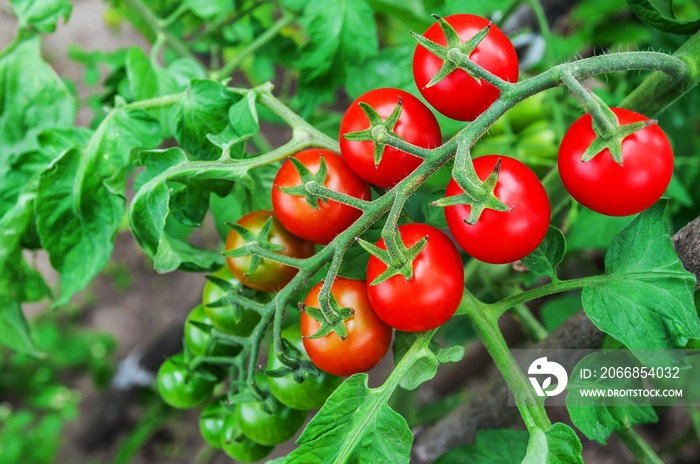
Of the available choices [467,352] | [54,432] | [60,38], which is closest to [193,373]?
[467,352]

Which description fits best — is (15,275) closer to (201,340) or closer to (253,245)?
(201,340)

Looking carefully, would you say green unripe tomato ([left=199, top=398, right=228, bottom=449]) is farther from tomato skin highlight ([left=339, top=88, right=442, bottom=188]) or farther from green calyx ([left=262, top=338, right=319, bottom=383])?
tomato skin highlight ([left=339, top=88, right=442, bottom=188])

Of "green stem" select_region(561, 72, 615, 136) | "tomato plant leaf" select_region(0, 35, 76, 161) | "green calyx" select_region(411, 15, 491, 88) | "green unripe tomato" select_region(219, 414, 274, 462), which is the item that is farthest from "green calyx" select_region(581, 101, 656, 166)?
"tomato plant leaf" select_region(0, 35, 76, 161)

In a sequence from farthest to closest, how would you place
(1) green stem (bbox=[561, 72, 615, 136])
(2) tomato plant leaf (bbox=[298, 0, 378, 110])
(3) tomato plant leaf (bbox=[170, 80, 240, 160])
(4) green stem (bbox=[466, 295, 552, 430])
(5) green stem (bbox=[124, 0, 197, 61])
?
(5) green stem (bbox=[124, 0, 197, 61]) → (2) tomato plant leaf (bbox=[298, 0, 378, 110]) → (3) tomato plant leaf (bbox=[170, 80, 240, 160]) → (4) green stem (bbox=[466, 295, 552, 430]) → (1) green stem (bbox=[561, 72, 615, 136])

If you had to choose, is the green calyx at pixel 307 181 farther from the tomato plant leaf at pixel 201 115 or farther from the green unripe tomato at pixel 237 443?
the green unripe tomato at pixel 237 443

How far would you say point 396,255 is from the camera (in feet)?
1.43

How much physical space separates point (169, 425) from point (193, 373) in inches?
46.7

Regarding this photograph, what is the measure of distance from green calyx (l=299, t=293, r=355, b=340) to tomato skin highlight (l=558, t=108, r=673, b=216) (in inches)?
9.2

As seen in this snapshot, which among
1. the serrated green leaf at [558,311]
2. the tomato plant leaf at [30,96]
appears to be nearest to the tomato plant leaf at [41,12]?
the tomato plant leaf at [30,96]

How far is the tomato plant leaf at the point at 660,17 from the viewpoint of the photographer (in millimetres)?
529

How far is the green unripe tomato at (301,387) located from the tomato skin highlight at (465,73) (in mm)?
303

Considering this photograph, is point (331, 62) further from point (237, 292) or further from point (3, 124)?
point (3, 124)

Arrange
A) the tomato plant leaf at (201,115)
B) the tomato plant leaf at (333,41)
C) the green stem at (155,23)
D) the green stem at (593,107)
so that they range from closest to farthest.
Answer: the green stem at (593,107), the tomato plant leaf at (201,115), the tomato plant leaf at (333,41), the green stem at (155,23)

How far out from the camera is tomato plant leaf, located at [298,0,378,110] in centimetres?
77
